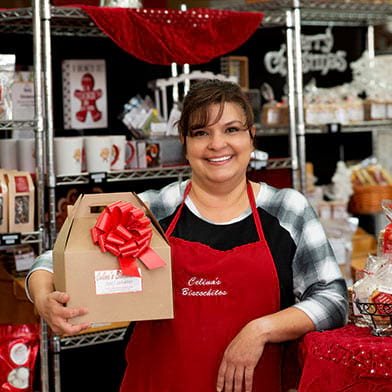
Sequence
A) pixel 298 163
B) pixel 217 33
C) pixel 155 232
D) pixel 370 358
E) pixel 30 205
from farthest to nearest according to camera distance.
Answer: pixel 298 163 → pixel 217 33 → pixel 30 205 → pixel 155 232 → pixel 370 358

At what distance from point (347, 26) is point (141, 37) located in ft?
6.34

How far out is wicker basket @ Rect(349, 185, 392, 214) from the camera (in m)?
4.51

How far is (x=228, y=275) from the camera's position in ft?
6.98

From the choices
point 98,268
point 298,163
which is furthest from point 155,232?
point 298,163

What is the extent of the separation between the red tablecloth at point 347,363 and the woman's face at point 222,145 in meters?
0.57

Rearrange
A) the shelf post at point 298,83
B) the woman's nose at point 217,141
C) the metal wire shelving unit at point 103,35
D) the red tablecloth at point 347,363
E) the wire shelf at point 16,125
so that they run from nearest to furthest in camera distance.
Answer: the red tablecloth at point 347,363
the woman's nose at point 217,141
the wire shelf at point 16,125
the metal wire shelving unit at point 103,35
the shelf post at point 298,83

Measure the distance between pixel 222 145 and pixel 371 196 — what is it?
8.20ft

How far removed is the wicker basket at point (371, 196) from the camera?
451 centimetres

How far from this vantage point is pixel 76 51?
3.97 metres

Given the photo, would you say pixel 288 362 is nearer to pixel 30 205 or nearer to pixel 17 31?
pixel 30 205

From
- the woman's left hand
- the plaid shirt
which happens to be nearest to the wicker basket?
the plaid shirt

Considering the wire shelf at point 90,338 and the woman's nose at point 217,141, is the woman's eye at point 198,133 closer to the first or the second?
the woman's nose at point 217,141

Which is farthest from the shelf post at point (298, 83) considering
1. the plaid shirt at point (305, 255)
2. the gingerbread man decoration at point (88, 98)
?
the plaid shirt at point (305, 255)

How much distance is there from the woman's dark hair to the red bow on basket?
1.14ft
